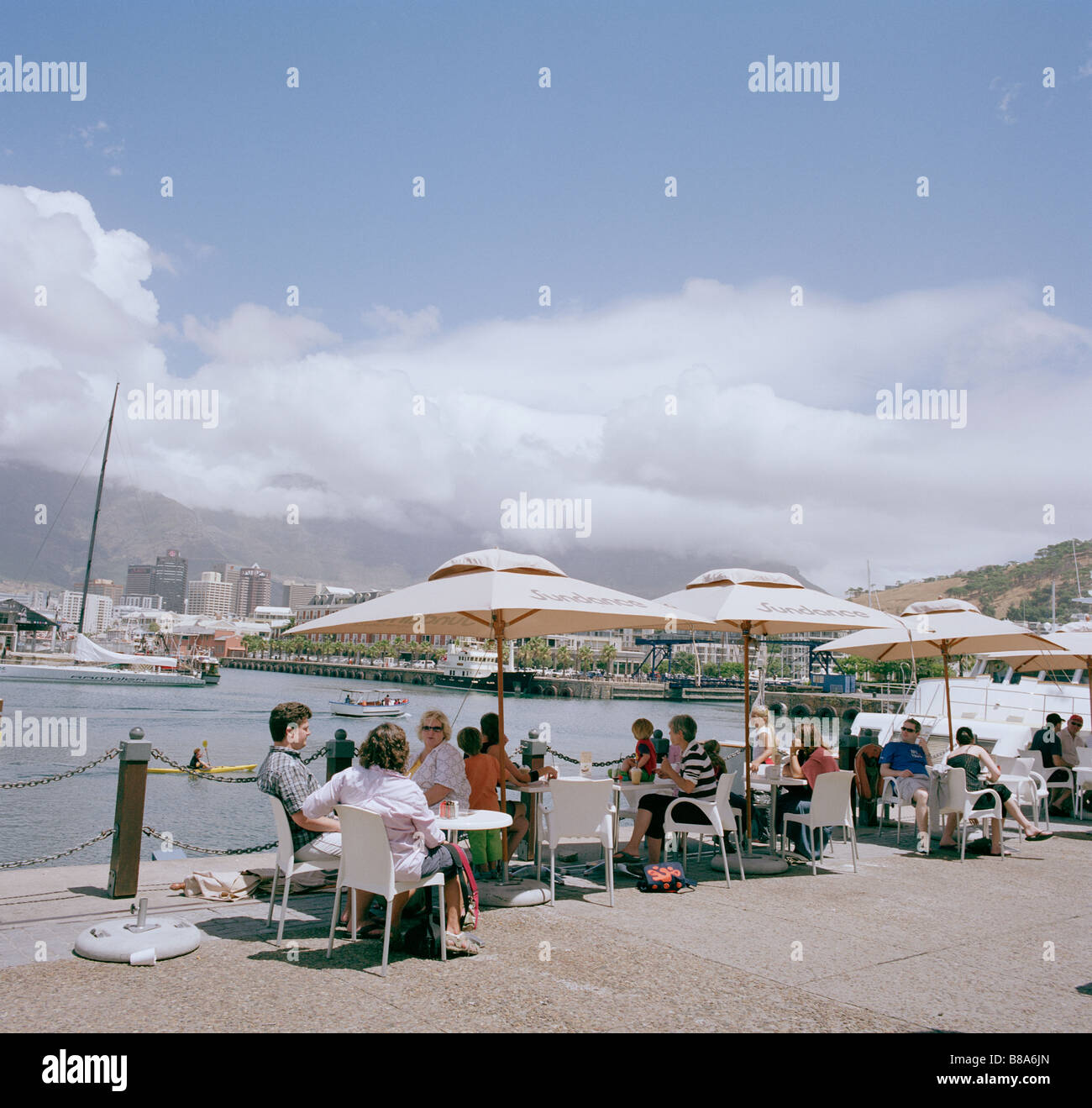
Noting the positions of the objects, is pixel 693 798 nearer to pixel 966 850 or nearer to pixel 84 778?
pixel 966 850

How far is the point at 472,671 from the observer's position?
11112 centimetres

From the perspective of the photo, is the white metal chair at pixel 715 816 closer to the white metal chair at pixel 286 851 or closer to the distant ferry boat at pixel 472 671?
the white metal chair at pixel 286 851

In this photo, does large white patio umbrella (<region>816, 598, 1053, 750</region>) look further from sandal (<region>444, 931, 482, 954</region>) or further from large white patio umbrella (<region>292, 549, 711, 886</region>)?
sandal (<region>444, 931, 482, 954</region>)

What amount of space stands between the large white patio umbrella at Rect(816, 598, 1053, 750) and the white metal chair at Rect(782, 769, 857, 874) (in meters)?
2.06

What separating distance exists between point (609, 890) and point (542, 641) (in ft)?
579

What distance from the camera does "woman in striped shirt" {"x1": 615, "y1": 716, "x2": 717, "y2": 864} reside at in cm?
759

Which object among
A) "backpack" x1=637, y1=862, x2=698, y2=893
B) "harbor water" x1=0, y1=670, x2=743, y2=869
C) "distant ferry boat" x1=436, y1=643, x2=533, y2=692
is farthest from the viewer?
"distant ferry boat" x1=436, y1=643, x2=533, y2=692

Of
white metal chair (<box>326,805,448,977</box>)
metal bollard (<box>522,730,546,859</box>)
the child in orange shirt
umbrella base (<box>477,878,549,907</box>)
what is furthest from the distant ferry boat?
white metal chair (<box>326,805,448,977</box>)

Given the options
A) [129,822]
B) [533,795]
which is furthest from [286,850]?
[533,795]

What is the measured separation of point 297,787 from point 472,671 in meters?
107

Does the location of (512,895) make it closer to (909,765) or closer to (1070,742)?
(909,765)

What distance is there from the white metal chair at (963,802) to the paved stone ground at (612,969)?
1595 millimetres

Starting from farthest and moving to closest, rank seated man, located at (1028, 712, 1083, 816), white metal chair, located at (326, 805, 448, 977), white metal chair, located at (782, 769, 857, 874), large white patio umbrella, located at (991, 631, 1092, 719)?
1. seated man, located at (1028, 712, 1083, 816)
2. large white patio umbrella, located at (991, 631, 1092, 719)
3. white metal chair, located at (782, 769, 857, 874)
4. white metal chair, located at (326, 805, 448, 977)
